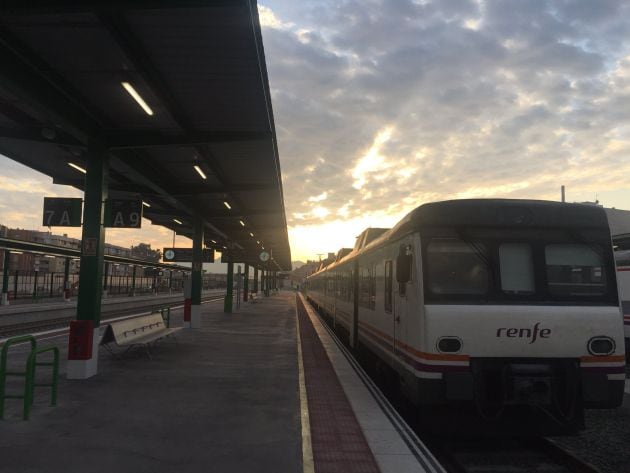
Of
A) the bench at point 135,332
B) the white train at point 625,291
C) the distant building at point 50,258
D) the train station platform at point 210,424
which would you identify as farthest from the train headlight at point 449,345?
the distant building at point 50,258

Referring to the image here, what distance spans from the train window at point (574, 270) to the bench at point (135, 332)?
822cm

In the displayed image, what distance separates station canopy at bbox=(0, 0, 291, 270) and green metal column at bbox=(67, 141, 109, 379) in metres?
0.48

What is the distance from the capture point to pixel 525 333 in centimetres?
565

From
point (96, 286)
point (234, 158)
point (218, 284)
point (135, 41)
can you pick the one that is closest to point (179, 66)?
point (135, 41)

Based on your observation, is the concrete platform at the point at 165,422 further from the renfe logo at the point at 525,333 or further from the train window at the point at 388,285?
the renfe logo at the point at 525,333

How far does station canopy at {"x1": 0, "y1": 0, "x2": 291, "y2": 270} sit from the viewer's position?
5.90 m

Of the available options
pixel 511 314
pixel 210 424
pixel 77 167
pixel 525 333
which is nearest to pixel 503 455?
pixel 525 333

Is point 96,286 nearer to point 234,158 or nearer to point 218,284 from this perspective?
point 234,158

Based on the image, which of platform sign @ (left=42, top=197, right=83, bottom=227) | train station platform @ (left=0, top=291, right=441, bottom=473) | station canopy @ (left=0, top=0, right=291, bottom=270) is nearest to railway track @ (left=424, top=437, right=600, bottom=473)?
train station platform @ (left=0, top=291, right=441, bottom=473)

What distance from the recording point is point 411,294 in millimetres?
6270

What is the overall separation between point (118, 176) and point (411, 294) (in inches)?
408

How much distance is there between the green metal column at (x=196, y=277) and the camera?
60.4ft

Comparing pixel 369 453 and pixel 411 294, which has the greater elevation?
pixel 411 294

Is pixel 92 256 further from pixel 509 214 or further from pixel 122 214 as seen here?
pixel 509 214
